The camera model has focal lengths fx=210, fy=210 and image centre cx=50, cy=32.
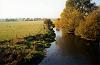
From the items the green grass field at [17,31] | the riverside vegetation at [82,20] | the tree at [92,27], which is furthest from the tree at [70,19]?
the tree at [92,27]

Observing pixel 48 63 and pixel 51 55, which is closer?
pixel 48 63

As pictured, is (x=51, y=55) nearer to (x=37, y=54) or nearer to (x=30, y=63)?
(x=37, y=54)

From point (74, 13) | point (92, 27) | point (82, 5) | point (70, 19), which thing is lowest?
point (92, 27)

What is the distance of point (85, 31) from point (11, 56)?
32891 mm

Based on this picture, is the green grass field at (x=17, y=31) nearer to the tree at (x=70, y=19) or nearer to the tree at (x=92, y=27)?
the tree at (x=70, y=19)

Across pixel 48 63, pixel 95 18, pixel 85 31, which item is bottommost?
pixel 48 63

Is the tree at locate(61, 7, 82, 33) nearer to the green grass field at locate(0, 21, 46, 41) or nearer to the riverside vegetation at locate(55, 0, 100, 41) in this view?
the riverside vegetation at locate(55, 0, 100, 41)

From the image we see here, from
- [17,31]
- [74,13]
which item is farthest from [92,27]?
[17,31]

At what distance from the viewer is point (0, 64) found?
31109mm

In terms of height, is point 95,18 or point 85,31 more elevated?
point 95,18

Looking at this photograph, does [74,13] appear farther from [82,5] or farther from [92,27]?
[92,27]

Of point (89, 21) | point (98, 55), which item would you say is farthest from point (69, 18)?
point (98, 55)

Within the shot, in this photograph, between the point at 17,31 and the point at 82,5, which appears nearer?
the point at 17,31

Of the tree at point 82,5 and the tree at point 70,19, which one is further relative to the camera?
the tree at point 82,5
